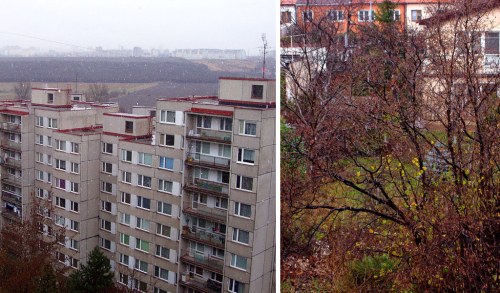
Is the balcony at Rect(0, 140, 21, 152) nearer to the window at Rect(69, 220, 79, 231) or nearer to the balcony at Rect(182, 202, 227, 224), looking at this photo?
the window at Rect(69, 220, 79, 231)

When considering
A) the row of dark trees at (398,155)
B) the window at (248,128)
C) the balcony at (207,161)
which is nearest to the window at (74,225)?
the balcony at (207,161)

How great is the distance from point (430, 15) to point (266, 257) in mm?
1709

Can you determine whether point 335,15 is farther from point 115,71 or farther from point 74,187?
point 74,187

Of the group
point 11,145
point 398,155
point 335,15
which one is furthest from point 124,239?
point 335,15

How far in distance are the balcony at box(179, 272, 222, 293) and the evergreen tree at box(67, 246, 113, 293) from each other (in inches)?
4.9

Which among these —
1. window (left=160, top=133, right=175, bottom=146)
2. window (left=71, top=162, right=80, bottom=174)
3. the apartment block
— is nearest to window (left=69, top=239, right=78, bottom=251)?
the apartment block

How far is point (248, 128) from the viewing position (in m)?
0.59

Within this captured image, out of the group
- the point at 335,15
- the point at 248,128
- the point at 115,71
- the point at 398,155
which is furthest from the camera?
the point at 335,15

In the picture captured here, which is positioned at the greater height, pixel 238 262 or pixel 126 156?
pixel 126 156

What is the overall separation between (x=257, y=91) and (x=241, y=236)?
0.78 feet

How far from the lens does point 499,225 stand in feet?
5.08

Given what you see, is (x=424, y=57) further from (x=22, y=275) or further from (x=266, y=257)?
(x=22, y=275)

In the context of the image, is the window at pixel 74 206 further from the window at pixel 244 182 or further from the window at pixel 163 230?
the window at pixel 244 182

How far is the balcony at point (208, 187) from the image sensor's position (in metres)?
0.62
